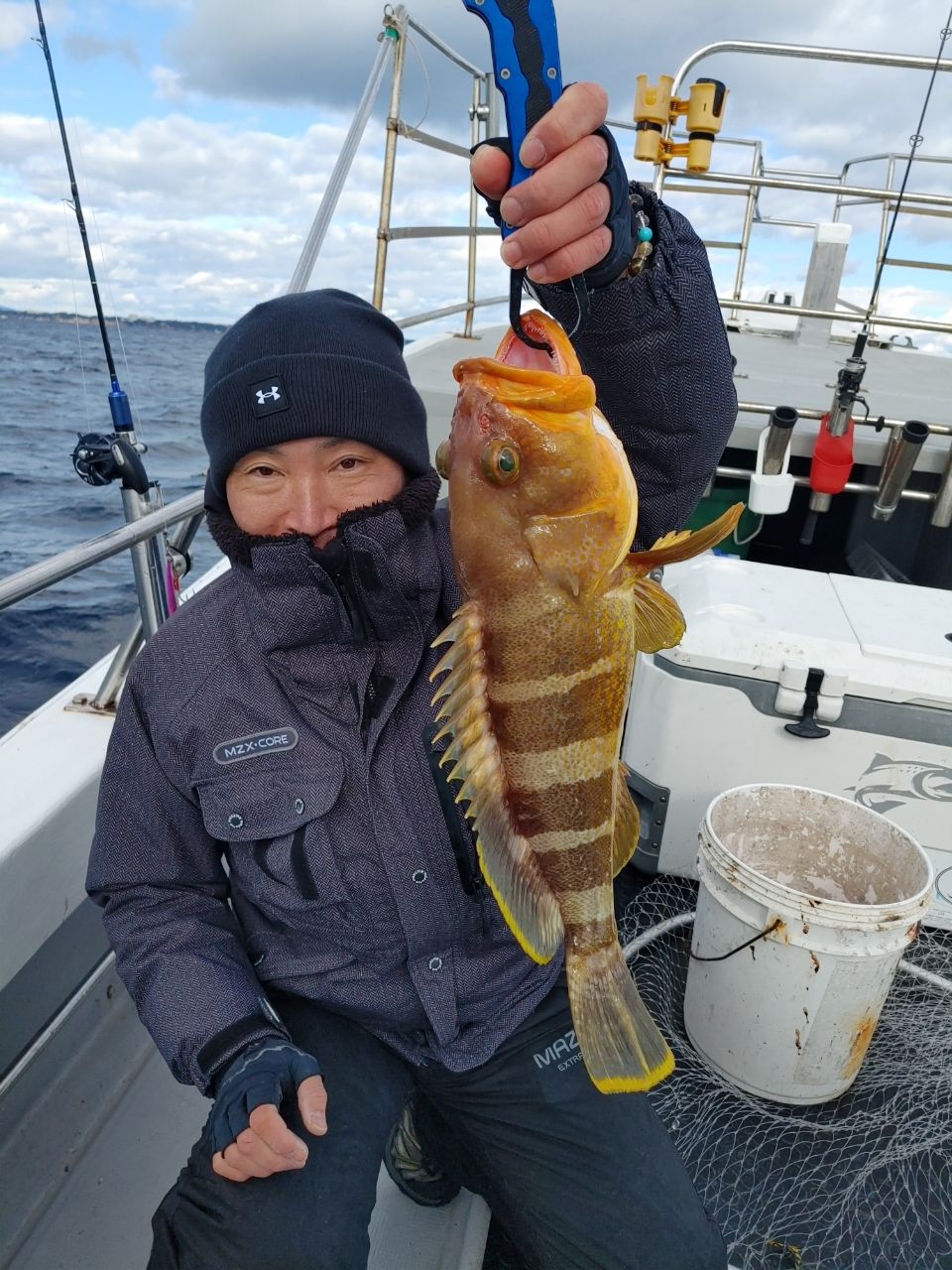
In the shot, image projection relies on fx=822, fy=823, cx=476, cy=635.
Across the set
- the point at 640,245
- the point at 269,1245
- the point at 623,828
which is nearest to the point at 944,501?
the point at 640,245

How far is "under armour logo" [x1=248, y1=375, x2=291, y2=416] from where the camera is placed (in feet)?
6.33

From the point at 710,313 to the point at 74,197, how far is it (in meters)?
2.57

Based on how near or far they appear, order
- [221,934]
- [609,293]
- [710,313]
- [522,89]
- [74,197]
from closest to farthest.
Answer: [522,89] < [609,293] < [710,313] < [221,934] < [74,197]

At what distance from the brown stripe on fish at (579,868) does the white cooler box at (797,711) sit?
139 cm

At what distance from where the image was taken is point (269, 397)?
1.93 m

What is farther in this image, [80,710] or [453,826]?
[80,710]

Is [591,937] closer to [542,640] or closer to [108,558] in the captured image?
[542,640]

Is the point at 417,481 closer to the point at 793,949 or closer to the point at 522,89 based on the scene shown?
the point at 522,89

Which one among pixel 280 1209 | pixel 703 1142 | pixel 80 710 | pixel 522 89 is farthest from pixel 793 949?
pixel 80 710

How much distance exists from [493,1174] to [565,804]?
1081 mm

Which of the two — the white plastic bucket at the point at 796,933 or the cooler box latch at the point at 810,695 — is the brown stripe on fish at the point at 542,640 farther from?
the cooler box latch at the point at 810,695

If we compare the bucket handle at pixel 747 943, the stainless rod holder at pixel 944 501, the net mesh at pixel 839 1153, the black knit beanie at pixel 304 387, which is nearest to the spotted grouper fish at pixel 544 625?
the black knit beanie at pixel 304 387

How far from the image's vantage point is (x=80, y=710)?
3148mm

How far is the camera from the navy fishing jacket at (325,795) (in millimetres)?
1910
